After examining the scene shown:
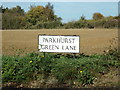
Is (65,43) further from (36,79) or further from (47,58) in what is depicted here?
(36,79)

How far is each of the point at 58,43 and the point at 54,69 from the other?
3.14ft

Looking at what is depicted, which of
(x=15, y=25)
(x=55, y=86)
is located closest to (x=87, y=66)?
(x=55, y=86)

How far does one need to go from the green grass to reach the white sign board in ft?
1.00

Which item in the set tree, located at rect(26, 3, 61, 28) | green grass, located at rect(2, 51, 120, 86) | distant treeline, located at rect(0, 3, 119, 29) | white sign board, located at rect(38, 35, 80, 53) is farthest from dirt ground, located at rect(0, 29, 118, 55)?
tree, located at rect(26, 3, 61, 28)

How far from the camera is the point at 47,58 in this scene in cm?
646

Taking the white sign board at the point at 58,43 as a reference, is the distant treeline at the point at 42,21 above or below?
above

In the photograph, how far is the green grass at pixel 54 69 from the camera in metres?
5.88

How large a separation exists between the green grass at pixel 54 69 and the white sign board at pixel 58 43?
0.31 metres

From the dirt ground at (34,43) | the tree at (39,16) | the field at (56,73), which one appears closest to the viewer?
the field at (56,73)

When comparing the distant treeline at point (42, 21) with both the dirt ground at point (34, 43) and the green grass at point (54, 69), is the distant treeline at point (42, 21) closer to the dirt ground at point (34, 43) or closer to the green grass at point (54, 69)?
the dirt ground at point (34, 43)

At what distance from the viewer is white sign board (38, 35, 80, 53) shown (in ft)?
22.3

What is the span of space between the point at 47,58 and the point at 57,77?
753 millimetres

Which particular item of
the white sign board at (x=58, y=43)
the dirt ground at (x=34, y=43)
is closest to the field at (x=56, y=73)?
the white sign board at (x=58, y=43)

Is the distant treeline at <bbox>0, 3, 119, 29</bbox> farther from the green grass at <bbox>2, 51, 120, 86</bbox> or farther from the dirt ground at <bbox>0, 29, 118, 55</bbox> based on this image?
the green grass at <bbox>2, 51, 120, 86</bbox>
